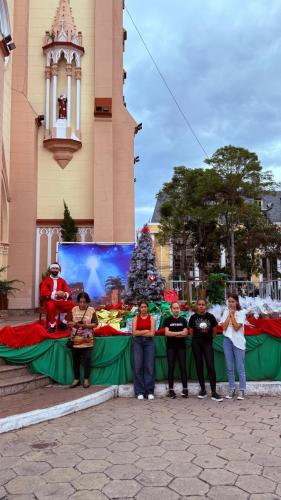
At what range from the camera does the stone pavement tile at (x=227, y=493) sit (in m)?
3.71

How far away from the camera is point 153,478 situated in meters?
4.12

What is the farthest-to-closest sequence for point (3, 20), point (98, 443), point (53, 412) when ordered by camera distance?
point (3, 20), point (53, 412), point (98, 443)

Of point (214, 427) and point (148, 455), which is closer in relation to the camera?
point (148, 455)

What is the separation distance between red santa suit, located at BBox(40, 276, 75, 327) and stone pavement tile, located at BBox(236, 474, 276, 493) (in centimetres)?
563

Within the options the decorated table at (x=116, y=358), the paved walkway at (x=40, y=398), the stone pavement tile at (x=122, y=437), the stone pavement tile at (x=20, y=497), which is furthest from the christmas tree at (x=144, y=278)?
the stone pavement tile at (x=20, y=497)

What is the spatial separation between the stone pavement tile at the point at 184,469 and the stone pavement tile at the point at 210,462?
0.09m

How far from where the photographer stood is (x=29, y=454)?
4.79 metres

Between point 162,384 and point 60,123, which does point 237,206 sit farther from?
point 162,384

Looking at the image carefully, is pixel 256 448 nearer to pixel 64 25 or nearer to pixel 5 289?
pixel 5 289

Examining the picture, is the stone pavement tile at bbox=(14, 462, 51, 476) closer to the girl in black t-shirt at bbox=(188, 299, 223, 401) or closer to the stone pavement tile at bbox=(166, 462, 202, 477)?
the stone pavement tile at bbox=(166, 462, 202, 477)

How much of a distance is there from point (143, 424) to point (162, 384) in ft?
6.01

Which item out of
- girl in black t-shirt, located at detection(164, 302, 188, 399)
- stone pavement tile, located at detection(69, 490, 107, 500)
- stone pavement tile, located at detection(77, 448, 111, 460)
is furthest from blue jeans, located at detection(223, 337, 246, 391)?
stone pavement tile, located at detection(69, 490, 107, 500)

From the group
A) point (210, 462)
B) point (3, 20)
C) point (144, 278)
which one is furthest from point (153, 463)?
point (3, 20)

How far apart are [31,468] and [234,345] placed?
4.09m
